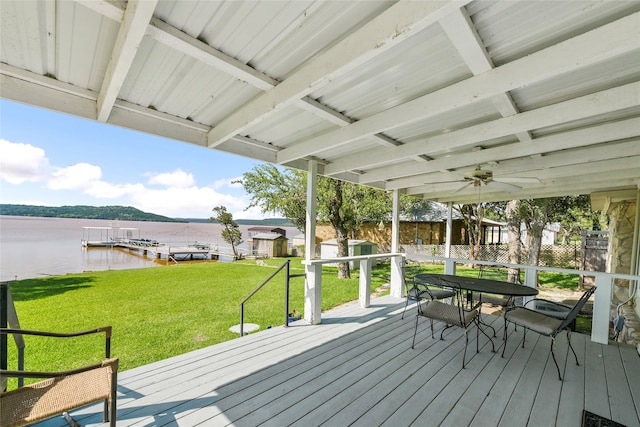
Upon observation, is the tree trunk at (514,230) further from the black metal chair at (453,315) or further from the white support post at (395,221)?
the black metal chair at (453,315)

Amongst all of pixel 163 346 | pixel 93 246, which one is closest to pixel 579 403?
pixel 163 346

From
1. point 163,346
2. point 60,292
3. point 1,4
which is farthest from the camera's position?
point 60,292

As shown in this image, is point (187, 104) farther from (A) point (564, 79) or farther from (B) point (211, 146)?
(A) point (564, 79)

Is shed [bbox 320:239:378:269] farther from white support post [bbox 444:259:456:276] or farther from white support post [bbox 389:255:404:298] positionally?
white support post [bbox 444:259:456:276]

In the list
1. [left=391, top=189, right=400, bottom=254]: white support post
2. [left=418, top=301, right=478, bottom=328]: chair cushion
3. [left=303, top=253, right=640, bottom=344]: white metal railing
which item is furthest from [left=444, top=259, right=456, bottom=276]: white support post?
[left=418, top=301, right=478, bottom=328]: chair cushion

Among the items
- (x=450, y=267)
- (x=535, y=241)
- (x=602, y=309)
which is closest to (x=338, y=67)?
(x=602, y=309)

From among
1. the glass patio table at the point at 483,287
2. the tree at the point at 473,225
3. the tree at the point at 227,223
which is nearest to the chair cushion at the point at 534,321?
the glass patio table at the point at 483,287

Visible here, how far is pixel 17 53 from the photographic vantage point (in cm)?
183

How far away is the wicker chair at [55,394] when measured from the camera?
4.73 feet

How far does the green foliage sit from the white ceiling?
172 inches

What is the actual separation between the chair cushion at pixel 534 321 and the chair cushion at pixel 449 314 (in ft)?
1.27

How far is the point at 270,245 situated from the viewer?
2075 cm

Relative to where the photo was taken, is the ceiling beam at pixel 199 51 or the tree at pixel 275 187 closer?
the ceiling beam at pixel 199 51

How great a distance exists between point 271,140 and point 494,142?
2801mm
